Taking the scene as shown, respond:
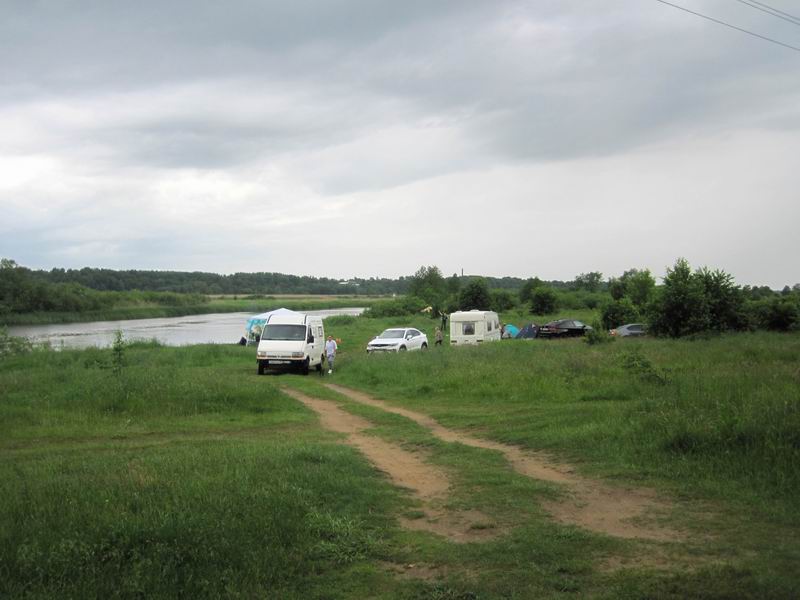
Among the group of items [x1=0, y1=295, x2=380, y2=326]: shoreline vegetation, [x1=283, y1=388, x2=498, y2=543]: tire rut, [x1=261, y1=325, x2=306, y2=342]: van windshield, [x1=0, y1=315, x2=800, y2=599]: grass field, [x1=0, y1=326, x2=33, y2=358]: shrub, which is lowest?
[x1=283, y1=388, x2=498, y2=543]: tire rut

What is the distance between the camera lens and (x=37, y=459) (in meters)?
9.42

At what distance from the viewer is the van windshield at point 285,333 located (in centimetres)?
2522

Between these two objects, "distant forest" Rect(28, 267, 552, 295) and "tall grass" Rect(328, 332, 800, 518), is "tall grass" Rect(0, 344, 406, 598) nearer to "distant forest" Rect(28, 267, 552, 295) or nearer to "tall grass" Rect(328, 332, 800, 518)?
"tall grass" Rect(328, 332, 800, 518)

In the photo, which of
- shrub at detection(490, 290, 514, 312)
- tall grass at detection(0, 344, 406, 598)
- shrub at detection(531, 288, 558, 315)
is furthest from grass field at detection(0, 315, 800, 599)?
shrub at detection(490, 290, 514, 312)

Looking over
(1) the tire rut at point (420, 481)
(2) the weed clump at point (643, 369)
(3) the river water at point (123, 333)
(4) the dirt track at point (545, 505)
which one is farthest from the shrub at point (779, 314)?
(4) the dirt track at point (545, 505)

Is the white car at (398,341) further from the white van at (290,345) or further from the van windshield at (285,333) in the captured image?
the van windshield at (285,333)

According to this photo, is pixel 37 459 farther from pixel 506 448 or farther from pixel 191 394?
pixel 506 448

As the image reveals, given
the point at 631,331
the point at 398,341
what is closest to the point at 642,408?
the point at 398,341

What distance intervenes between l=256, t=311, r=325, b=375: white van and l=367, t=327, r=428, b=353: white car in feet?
18.3

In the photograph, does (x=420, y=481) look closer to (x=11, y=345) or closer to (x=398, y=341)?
(x=398, y=341)

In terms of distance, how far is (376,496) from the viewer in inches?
289

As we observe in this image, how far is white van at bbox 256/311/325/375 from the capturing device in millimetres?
24469

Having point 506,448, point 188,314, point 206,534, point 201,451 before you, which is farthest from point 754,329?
point 188,314

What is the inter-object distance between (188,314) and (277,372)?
227 ft
